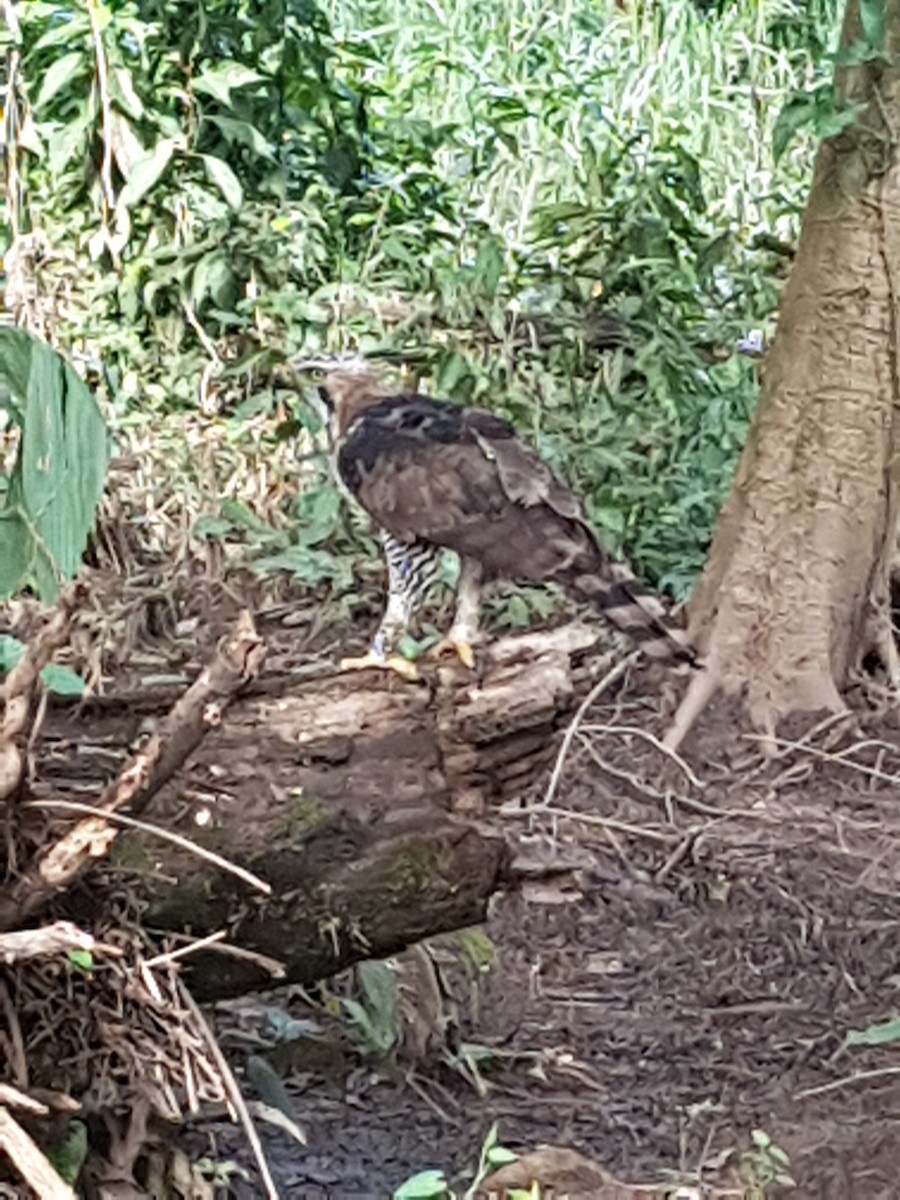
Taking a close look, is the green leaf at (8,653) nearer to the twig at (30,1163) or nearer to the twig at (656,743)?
the twig at (30,1163)

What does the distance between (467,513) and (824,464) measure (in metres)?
1.29

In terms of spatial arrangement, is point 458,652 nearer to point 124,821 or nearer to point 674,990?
point 124,821

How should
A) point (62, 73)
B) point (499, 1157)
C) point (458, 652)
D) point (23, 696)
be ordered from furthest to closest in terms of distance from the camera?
point (62, 73), point (458, 652), point (499, 1157), point (23, 696)

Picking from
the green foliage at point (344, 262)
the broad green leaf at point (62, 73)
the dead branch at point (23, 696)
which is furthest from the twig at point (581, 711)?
the broad green leaf at point (62, 73)

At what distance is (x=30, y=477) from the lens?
1.90 meters

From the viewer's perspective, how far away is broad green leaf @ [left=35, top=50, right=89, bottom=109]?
6.68 metres

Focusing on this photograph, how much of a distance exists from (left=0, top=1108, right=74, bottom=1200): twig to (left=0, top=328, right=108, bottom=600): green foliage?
0.66m

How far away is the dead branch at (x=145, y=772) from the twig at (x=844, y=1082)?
6.35ft

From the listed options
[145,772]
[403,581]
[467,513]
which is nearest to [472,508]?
[467,513]

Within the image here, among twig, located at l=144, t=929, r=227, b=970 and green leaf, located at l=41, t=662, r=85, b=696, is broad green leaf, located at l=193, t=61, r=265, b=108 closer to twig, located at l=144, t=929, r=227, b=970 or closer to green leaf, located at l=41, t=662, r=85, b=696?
green leaf, located at l=41, t=662, r=85, b=696

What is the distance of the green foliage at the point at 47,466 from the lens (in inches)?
73.7

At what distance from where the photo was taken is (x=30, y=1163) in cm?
215

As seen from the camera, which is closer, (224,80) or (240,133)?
(224,80)

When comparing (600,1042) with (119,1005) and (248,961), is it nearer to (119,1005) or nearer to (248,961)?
(248,961)
